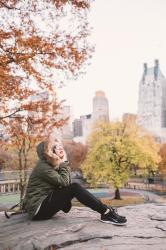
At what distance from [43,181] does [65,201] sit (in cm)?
A: 47

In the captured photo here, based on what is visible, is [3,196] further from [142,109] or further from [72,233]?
[142,109]

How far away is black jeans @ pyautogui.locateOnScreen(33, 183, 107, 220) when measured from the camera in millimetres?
5008

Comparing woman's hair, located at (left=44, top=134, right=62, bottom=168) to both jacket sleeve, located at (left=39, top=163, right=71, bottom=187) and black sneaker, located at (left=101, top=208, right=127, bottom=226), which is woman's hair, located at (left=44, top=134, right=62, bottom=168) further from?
black sneaker, located at (left=101, top=208, right=127, bottom=226)

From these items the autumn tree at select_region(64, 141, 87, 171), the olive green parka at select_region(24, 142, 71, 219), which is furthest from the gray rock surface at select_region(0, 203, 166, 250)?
the autumn tree at select_region(64, 141, 87, 171)

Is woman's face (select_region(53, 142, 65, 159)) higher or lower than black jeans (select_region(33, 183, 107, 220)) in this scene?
higher

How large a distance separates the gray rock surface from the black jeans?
151mm

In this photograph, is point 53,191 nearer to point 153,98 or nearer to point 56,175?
point 56,175

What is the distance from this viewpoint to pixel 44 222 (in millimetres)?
5203

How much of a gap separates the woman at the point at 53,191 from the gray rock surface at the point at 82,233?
6.5 inches

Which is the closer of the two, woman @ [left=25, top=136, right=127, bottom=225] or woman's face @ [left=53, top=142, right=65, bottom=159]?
woman @ [left=25, top=136, right=127, bottom=225]

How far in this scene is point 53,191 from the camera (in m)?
5.18

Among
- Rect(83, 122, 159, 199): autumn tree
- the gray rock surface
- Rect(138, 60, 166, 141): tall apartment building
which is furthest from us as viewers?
Rect(138, 60, 166, 141): tall apartment building

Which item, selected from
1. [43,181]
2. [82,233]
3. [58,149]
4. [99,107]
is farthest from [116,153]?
[99,107]

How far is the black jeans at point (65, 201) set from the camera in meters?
5.01
